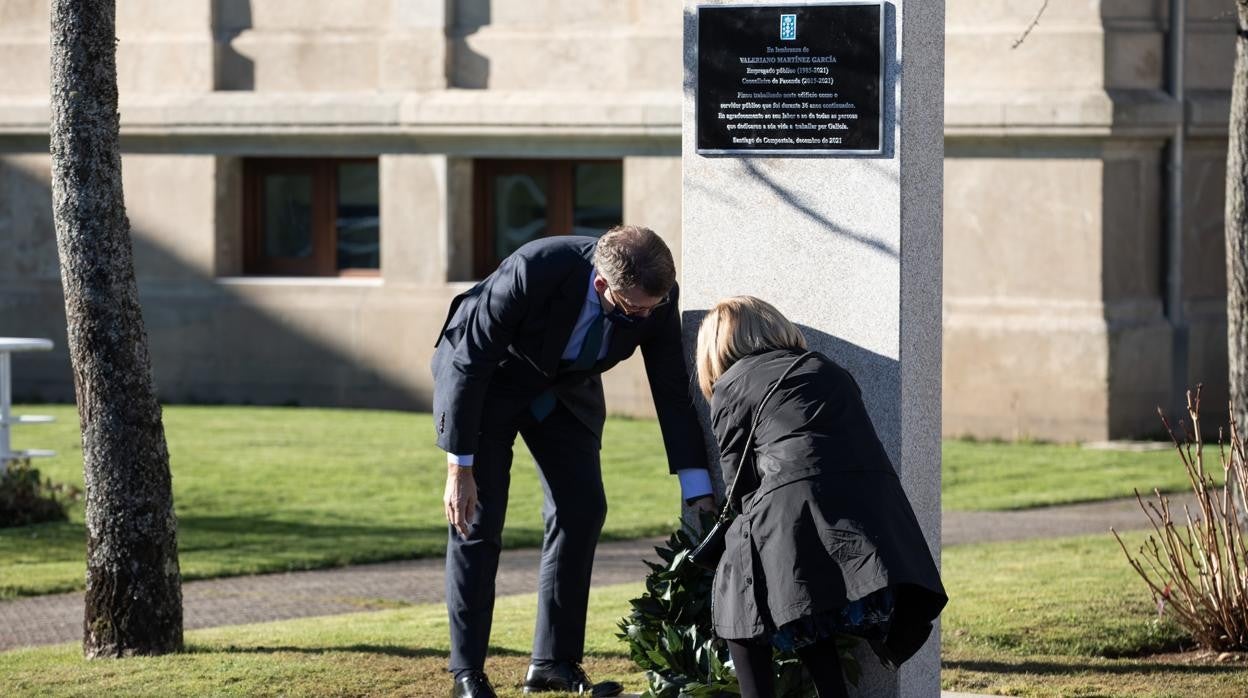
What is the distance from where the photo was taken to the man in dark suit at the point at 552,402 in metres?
6.59

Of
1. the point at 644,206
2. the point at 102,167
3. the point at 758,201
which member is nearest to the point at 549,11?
the point at 644,206

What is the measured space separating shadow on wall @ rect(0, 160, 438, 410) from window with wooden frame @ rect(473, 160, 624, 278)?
946 mm

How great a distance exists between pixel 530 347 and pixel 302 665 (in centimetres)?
181

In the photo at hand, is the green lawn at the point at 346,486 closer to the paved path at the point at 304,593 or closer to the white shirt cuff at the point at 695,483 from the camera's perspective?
the paved path at the point at 304,593

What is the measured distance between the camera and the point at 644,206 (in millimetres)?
19078

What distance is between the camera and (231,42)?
67.7 feet

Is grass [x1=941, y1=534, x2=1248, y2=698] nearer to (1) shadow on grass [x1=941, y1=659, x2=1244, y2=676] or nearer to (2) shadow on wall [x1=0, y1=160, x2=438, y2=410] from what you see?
(1) shadow on grass [x1=941, y1=659, x2=1244, y2=676]

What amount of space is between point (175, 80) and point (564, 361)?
1497 centimetres

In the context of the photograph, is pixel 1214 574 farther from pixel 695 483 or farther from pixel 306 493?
pixel 306 493

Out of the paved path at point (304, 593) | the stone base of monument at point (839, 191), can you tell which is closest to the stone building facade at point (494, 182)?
the paved path at point (304, 593)

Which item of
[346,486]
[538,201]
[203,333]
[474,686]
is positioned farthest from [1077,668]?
[203,333]

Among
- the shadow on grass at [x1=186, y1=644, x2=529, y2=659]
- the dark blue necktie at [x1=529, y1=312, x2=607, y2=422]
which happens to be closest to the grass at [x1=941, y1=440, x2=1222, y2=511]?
the shadow on grass at [x1=186, y1=644, x2=529, y2=659]

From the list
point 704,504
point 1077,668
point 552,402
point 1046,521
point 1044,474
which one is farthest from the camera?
point 1044,474

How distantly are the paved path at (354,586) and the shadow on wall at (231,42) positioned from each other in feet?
31.8
